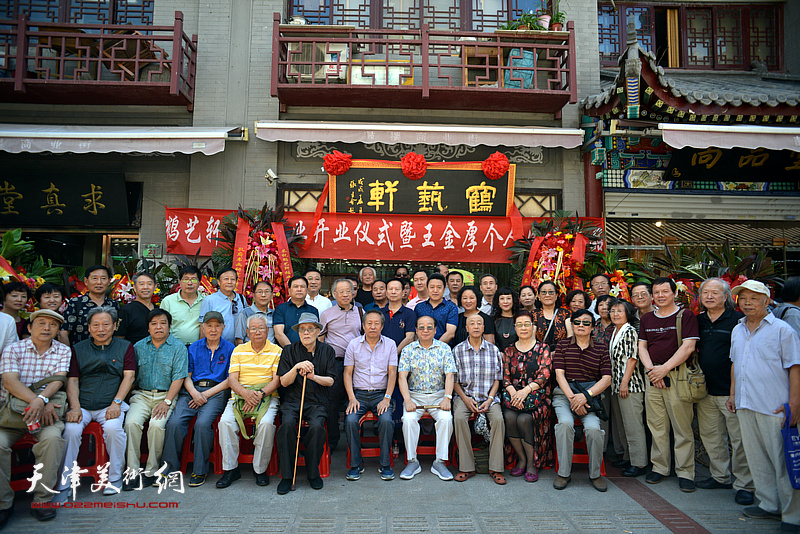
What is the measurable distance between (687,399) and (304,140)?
5.69 metres

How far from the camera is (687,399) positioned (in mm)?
4066

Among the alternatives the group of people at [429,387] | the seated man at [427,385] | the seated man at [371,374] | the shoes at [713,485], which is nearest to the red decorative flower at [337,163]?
the group of people at [429,387]

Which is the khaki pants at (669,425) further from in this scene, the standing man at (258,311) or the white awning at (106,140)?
the white awning at (106,140)

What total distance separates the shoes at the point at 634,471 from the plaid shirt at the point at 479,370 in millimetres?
1264

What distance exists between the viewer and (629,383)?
436 centimetres

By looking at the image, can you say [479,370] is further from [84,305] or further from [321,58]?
[321,58]

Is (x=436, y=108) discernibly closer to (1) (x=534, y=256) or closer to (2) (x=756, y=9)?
(1) (x=534, y=256)

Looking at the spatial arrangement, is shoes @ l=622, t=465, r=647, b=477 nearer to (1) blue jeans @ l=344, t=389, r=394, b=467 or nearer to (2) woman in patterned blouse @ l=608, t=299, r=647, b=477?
(2) woman in patterned blouse @ l=608, t=299, r=647, b=477

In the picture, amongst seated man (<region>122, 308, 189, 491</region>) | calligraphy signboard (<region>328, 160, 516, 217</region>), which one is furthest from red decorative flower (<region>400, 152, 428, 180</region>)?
seated man (<region>122, 308, 189, 491</region>)

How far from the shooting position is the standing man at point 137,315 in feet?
15.4

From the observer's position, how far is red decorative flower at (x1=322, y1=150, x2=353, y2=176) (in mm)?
7344

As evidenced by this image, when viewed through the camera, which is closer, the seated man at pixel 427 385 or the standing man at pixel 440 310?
the seated man at pixel 427 385

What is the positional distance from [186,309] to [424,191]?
3921 mm

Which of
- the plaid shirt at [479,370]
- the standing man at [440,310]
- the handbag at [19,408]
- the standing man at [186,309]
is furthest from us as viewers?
the standing man at [440,310]
